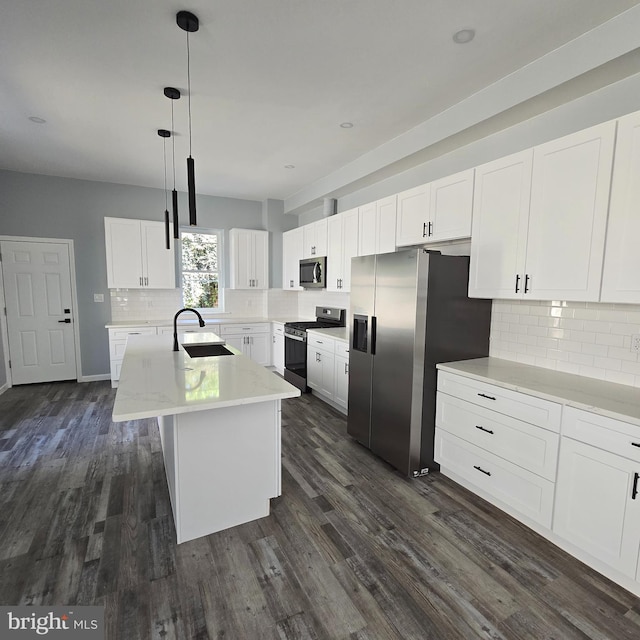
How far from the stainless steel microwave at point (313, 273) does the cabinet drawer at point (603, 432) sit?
334 cm

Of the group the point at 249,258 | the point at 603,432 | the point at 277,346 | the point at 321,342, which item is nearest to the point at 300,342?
the point at 321,342

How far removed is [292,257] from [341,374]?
2.45 metres

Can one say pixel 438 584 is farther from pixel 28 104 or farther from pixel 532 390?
pixel 28 104

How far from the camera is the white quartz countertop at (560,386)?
1745 mm

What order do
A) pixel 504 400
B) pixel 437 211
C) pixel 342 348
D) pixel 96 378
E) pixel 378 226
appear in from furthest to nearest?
pixel 96 378 < pixel 342 348 < pixel 378 226 < pixel 437 211 < pixel 504 400

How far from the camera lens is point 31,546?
6.43 ft

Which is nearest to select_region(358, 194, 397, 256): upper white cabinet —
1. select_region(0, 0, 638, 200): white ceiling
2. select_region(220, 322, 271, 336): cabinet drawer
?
select_region(0, 0, 638, 200): white ceiling

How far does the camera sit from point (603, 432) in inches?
67.9

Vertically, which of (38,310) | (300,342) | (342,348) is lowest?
(300,342)

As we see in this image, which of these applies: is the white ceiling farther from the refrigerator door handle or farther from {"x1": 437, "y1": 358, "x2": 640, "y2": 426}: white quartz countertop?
{"x1": 437, "y1": 358, "x2": 640, "y2": 426}: white quartz countertop

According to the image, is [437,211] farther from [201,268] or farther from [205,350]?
→ [201,268]

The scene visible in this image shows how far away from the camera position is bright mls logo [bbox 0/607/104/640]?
1.44m

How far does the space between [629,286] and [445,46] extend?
5.66 feet

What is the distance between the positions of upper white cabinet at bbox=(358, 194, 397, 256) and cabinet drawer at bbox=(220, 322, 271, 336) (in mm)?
2376
